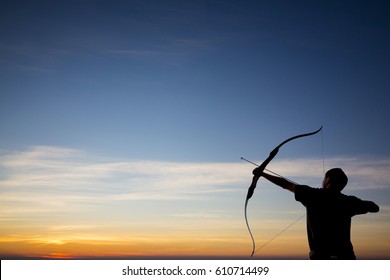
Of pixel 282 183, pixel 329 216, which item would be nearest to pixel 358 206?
pixel 329 216

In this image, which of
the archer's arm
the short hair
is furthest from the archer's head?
the archer's arm

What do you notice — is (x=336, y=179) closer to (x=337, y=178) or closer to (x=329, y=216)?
(x=337, y=178)

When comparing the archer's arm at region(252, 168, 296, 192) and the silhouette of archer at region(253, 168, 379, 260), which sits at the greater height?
the archer's arm at region(252, 168, 296, 192)

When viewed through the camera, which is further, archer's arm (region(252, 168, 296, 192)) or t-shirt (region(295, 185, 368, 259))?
archer's arm (region(252, 168, 296, 192))

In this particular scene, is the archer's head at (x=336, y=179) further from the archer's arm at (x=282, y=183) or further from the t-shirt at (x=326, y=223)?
the archer's arm at (x=282, y=183)

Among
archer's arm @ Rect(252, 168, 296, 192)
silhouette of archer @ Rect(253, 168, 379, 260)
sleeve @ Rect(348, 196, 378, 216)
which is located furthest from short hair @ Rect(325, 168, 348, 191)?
archer's arm @ Rect(252, 168, 296, 192)

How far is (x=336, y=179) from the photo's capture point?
10.6ft

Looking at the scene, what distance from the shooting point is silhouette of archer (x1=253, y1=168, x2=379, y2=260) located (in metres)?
3.13

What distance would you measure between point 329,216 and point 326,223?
64 mm

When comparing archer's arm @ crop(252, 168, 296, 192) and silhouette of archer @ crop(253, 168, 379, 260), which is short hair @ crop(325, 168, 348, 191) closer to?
silhouette of archer @ crop(253, 168, 379, 260)

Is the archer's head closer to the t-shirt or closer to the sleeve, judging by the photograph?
the t-shirt
